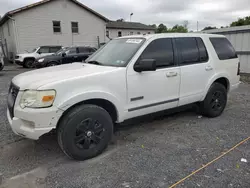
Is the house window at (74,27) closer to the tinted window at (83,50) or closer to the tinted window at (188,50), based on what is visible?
the tinted window at (83,50)

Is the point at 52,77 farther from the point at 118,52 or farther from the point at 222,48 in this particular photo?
the point at 222,48

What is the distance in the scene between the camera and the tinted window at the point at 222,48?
4422 mm

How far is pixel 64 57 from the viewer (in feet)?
40.0

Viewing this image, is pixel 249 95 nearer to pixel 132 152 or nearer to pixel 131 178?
pixel 132 152

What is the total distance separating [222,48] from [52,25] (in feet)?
58.5

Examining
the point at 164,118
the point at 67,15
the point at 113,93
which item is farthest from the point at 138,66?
the point at 67,15

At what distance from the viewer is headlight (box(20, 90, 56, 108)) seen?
2.56m

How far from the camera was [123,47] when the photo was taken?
146 inches

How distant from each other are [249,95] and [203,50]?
3.44 m

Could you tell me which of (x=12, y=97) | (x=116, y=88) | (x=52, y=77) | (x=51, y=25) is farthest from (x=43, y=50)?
(x=116, y=88)

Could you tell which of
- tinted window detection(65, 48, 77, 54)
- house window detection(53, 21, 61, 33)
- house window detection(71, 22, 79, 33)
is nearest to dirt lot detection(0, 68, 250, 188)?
tinted window detection(65, 48, 77, 54)

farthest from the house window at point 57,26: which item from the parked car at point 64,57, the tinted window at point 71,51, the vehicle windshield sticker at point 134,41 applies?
the vehicle windshield sticker at point 134,41

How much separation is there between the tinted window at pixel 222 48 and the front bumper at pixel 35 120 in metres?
3.51

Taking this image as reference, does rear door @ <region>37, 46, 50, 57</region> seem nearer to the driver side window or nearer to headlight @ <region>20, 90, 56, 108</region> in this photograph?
the driver side window
